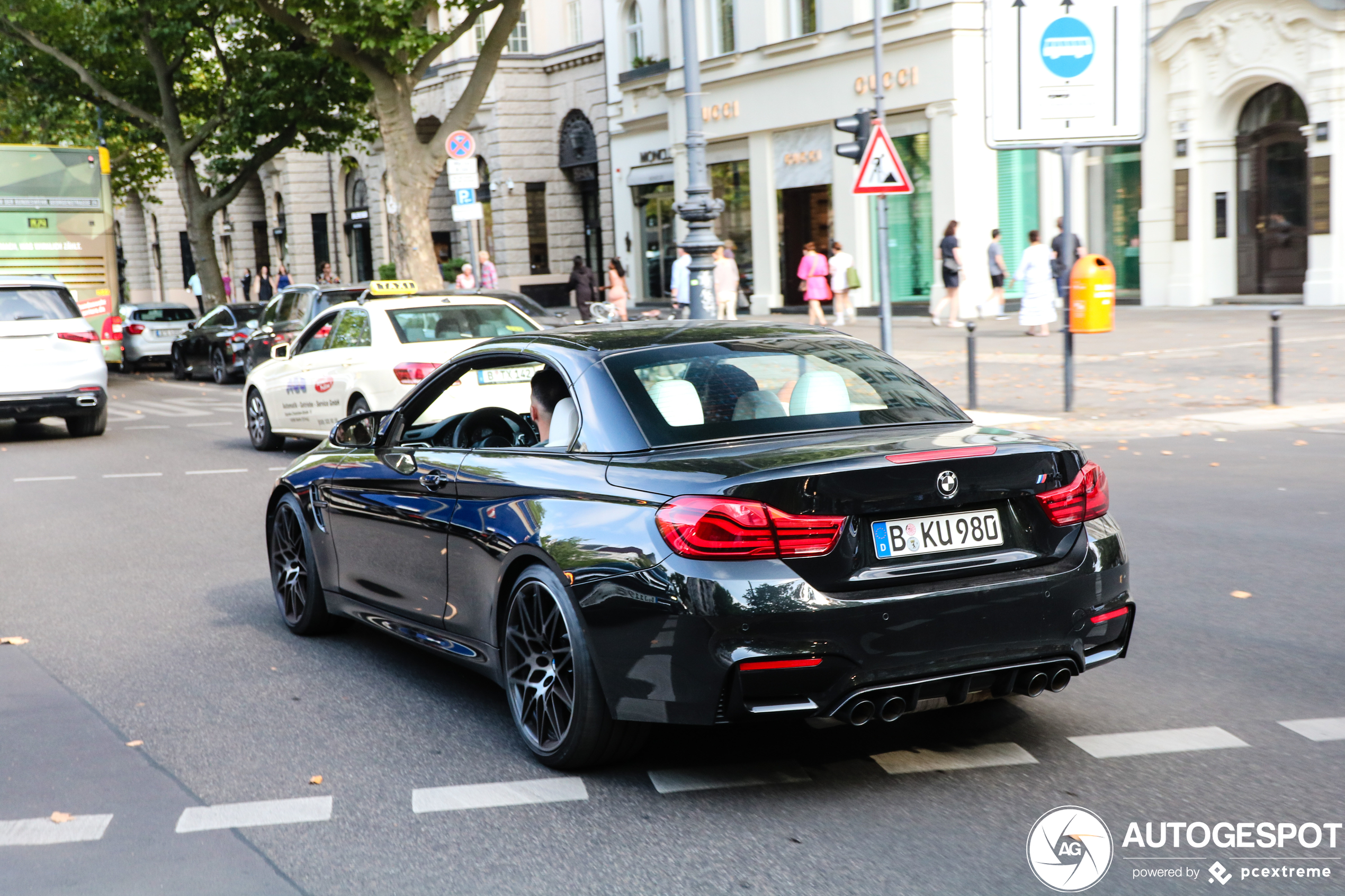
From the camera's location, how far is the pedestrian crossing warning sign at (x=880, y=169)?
15523 millimetres

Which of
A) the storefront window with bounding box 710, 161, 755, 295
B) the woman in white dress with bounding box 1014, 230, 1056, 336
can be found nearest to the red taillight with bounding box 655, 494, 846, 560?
the woman in white dress with bounding box 1014, 230, 1056, 336

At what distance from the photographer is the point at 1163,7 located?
2628 cm

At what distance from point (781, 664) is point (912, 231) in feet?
85.1

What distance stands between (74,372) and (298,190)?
37651 mm

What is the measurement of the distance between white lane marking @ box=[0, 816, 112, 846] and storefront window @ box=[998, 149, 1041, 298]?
25354mm

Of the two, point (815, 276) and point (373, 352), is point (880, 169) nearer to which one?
point (373, 352)

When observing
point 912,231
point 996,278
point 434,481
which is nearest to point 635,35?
point 912,231

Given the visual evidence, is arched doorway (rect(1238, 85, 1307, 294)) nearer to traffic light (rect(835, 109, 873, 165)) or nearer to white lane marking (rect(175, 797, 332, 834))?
traffic light (rect(835, 109, 873, 165))

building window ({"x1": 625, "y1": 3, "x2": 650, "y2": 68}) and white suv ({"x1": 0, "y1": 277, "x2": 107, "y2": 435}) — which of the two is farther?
building window ({"x1": 625, "y1": 3, "x2": 650, "y2": 68})

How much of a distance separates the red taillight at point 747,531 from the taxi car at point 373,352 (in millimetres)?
8842

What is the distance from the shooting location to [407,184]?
26219 mm

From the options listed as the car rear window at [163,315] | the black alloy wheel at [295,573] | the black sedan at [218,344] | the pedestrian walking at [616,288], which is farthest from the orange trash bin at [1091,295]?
the car rear window at [163,315]

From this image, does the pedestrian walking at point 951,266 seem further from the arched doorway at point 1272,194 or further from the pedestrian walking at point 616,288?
the pedestrian walking at point 616,288

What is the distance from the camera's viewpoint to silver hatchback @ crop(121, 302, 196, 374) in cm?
3159
